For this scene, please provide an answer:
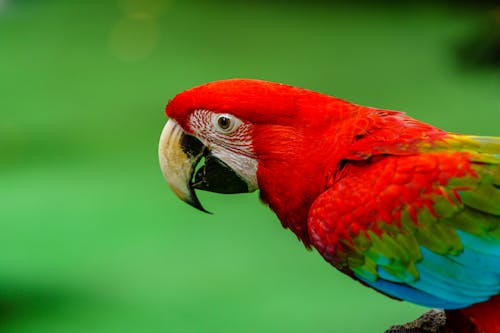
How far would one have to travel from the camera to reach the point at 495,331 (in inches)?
43.9

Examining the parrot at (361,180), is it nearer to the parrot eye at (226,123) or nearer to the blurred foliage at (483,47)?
the parrot eye at (226,123)

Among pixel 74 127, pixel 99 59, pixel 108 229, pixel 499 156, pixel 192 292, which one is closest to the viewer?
pixel 499 156

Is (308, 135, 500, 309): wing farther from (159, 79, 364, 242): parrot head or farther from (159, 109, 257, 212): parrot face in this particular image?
(159, 109, 257, 212): parrot face

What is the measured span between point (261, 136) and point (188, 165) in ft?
0.51

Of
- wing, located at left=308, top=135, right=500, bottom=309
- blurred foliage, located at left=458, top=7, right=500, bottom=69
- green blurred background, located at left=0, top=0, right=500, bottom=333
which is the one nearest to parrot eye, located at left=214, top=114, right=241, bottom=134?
wing, located at left=308, top=135, right=500, bottom=309

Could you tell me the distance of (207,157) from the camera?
122cm

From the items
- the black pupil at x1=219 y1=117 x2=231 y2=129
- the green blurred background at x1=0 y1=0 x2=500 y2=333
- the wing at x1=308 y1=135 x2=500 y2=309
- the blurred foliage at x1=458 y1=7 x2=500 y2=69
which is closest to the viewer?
the wing at x1=308 y1=135 x2=500 y2=309

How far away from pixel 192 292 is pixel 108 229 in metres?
0.51

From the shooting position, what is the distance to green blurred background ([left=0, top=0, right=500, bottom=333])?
2045 mm

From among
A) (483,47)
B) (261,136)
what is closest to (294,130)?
(261,136)

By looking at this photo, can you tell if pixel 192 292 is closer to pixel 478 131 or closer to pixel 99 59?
pixel 478 131

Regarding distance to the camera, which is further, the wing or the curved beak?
the curved beak

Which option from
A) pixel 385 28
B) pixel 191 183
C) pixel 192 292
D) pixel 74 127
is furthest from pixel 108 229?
pixel 385 28

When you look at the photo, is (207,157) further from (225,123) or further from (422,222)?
(422,222)
